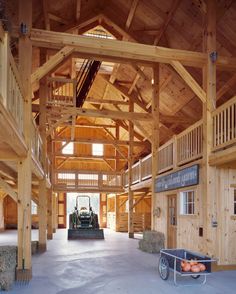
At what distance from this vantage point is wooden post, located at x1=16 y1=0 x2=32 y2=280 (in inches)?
257

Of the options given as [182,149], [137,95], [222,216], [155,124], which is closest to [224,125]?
[222,216]

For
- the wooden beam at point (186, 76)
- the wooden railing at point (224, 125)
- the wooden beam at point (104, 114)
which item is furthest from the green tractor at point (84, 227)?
the wooden beam at point (186, 76)

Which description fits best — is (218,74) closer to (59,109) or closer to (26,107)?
(59,109)

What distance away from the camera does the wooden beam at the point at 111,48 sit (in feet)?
23.4

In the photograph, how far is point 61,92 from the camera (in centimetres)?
1612

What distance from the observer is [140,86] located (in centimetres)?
1484

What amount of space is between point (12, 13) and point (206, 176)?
270 inches

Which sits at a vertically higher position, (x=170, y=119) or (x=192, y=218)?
(x=170, y=119)

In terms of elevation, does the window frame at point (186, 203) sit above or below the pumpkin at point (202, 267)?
above

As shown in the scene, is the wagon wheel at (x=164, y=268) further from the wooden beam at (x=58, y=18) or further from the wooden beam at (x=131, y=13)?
the wooden beam at (x=58, y=18)

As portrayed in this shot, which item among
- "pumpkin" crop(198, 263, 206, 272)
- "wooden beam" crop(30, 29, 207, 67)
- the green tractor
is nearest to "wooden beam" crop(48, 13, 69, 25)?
"wooden beam" crop(30, 29, 207, 67)

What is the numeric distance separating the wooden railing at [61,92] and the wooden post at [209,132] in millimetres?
4961

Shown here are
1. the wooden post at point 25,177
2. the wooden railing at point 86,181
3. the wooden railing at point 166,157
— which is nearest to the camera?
the wooden post at point 25,177

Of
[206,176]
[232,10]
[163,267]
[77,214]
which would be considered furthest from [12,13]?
[77,214]
